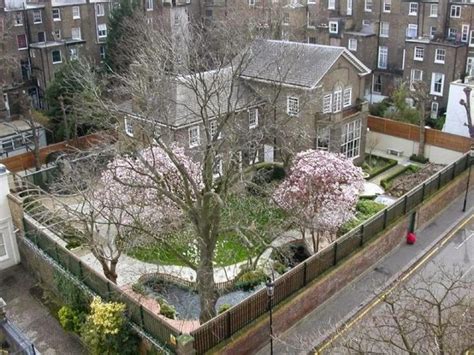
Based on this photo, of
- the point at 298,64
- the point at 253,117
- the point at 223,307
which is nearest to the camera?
the point at 223,307

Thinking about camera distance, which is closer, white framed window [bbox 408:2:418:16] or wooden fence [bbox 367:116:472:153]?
wooden fence [bbox 367:116:472:153]

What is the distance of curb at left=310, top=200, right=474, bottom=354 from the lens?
20.6 metres

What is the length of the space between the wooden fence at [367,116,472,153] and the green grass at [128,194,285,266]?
1625cm

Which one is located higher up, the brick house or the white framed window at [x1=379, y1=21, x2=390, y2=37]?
the white framed window at [x1=379, y1=21, x2=390, y2=37]

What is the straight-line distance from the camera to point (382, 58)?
174 feet

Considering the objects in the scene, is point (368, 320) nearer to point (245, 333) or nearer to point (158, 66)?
point (245, 333)

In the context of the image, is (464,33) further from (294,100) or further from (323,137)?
(294,100)

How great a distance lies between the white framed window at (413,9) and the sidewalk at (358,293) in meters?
25.1

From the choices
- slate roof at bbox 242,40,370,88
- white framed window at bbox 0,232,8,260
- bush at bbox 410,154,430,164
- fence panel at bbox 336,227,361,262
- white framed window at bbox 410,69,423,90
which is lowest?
bush at bbox 410,154,430,164

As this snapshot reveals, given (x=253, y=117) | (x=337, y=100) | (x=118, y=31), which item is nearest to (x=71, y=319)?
(x=253, y=117)

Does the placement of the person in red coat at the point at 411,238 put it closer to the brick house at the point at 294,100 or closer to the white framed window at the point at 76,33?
the brick house at the point at 294,100

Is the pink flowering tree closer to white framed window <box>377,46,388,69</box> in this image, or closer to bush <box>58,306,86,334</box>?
bush <box>58,306,86,334</box>

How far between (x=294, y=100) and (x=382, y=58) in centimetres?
2145

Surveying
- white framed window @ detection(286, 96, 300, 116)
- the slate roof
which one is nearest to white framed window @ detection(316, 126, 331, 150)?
white framed window @ detection(286, 96, 300, 116)
